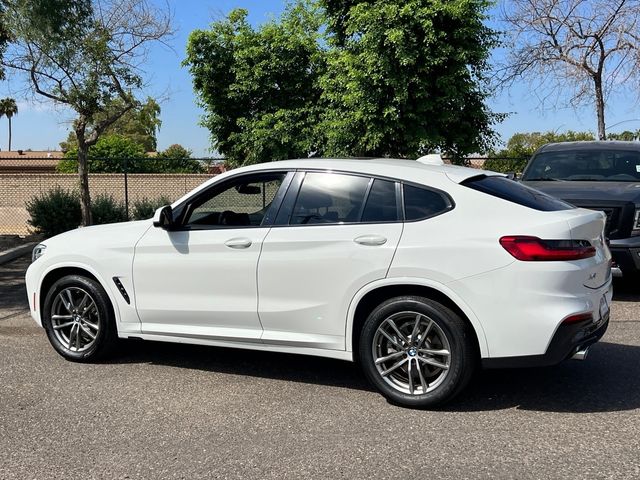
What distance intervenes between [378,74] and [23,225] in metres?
16.2

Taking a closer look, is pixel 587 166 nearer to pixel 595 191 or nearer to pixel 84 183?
pixel 595 191

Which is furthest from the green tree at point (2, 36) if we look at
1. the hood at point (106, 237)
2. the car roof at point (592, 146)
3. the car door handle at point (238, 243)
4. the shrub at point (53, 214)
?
the car roof at point (592, 146)

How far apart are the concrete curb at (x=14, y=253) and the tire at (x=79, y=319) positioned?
6.37 meters

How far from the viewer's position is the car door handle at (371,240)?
4359 millimetres

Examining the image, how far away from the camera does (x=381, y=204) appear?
452 centimetres

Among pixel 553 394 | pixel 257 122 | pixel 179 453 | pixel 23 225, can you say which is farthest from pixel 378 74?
pixel 23 225

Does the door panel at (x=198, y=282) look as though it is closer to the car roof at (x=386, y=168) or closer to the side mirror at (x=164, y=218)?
the side mirror at (x=164, y=218)

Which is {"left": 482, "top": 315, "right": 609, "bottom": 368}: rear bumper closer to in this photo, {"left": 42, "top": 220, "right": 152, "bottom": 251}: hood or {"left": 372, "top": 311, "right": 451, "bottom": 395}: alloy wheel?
{"left": 372, "top": 311, "right": 451, "bottom": 395}: alloy wheel

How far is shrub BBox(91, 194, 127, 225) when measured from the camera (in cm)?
1535

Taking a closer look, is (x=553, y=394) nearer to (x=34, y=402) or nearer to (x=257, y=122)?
(x=34, y=402)

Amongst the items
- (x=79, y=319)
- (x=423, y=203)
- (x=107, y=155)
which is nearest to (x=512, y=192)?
(x=423, y=203)

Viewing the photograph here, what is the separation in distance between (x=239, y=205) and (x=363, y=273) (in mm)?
1533

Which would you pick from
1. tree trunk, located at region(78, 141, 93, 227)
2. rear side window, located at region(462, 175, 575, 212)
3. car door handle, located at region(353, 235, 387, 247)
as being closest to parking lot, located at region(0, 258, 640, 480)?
car door handle, located at region(353, 235, 387, 247)

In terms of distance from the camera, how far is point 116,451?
3766 millimetres
